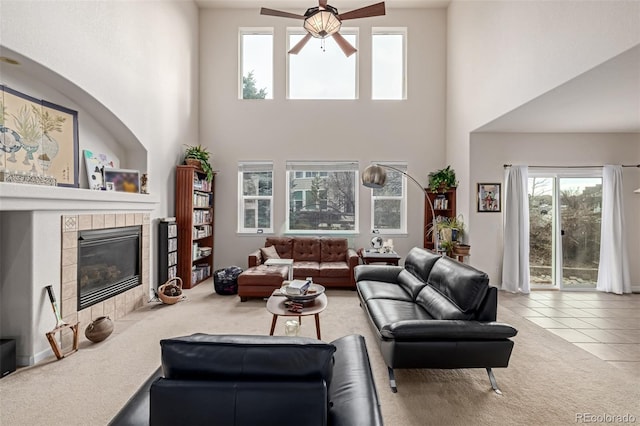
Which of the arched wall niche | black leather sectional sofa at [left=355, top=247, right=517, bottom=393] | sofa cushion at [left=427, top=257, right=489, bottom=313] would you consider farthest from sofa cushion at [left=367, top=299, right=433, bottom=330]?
the arched wall niche

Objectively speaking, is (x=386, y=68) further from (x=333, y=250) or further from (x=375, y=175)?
(x=333, y=250)

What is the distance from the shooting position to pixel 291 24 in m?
6.14

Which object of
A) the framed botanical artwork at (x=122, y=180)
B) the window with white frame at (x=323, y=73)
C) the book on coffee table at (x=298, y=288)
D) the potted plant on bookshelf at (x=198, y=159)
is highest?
the window with white frame at (x=323, y=73)

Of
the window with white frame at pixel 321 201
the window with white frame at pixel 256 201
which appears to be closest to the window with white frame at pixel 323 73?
the window with white frame at pixel 321 201

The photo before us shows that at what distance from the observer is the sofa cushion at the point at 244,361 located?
1091 millimetres

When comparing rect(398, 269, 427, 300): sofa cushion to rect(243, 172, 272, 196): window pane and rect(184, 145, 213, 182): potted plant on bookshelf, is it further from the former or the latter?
rect(184, 145, 213, 182): potted plant on bookshelf

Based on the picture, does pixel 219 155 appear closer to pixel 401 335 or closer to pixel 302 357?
pixel 401 335

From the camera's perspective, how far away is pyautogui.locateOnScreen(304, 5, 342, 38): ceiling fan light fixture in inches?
136

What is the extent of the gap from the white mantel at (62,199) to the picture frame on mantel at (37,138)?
7.3 inches

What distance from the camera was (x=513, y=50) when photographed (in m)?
3.89

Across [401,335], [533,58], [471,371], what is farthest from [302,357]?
[533,58]

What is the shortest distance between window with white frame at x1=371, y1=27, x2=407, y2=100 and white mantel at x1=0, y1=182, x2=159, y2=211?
193 inches

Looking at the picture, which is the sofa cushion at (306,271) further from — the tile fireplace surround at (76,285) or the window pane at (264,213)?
the tile fireplace surround at (76,285)

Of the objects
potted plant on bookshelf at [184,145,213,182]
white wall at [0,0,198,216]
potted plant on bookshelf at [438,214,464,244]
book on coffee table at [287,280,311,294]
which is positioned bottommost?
book on coffee table at [287,280,311,294]
